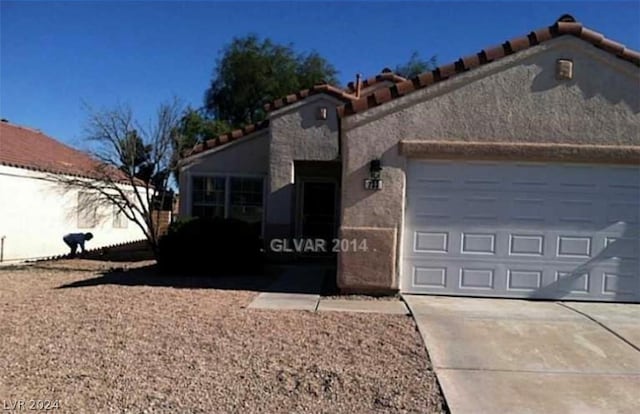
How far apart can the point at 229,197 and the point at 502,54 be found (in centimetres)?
934

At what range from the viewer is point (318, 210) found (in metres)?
15.9

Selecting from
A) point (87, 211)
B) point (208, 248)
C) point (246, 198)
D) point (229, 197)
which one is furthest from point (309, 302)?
point (87, 211)

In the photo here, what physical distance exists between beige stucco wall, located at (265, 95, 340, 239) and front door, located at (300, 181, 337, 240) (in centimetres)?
69

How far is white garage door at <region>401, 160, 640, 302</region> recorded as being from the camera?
9.33m

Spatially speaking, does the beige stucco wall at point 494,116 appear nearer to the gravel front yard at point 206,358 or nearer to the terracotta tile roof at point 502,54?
the terracotta tile roof at point 502,54

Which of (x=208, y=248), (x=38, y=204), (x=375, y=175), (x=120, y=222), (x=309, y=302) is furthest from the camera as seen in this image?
(x=120, y=222)

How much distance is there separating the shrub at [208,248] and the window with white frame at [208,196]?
382 centimetres

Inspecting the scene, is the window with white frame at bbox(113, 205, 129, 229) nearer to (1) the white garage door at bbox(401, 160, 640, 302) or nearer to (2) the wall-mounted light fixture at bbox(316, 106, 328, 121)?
(2) the wall-mounted light fixture at bbox(316, 106, 328, 121)

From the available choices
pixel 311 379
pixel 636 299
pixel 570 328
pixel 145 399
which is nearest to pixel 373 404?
pixel 311 379

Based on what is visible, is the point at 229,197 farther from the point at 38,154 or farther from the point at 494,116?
the point at 38,154

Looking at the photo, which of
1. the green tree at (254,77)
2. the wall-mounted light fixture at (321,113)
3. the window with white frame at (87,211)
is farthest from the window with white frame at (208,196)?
the green tree at (254,77)

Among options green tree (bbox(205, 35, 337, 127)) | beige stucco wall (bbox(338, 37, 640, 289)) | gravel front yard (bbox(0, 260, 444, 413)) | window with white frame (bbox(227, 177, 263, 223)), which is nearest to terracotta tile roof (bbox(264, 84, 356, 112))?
window with white frame (bbox(227, 177, 263, 223))

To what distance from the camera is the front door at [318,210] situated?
15906 millimetres

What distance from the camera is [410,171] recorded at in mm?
9477
